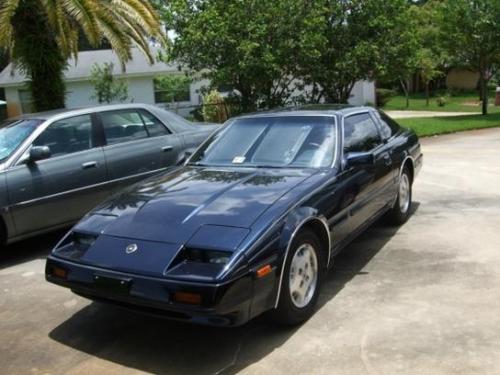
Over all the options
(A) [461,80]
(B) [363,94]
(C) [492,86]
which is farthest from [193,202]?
(A) [461,80]

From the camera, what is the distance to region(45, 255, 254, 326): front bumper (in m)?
3.48

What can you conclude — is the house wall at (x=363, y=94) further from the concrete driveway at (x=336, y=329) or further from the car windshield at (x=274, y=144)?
the car windshield at (x=274, y=144)

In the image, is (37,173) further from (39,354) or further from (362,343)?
(362,343)

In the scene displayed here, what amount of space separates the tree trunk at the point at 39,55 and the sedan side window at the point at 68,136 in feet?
22.9

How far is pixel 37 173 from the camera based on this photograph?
624 centimetres

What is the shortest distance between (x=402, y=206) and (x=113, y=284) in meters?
4.10

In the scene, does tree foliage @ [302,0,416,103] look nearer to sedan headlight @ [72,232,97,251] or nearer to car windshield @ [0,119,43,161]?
car windshield @ [0,119,43,161]

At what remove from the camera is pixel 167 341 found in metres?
4.09

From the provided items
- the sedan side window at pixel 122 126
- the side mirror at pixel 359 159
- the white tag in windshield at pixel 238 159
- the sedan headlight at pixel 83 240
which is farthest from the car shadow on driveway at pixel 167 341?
the sedan side window at pixel 122 126

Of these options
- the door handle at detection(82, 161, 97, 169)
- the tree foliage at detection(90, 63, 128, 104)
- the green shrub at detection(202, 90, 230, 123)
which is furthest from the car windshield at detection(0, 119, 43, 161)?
the tree foliage at detection(90, 63, 128, 104)

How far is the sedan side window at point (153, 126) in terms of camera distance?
7551 mm

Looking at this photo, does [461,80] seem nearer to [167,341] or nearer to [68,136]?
[68,136]

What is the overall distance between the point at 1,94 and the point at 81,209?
1146 inches

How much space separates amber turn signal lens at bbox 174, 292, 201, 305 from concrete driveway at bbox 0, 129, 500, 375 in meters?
0.47
